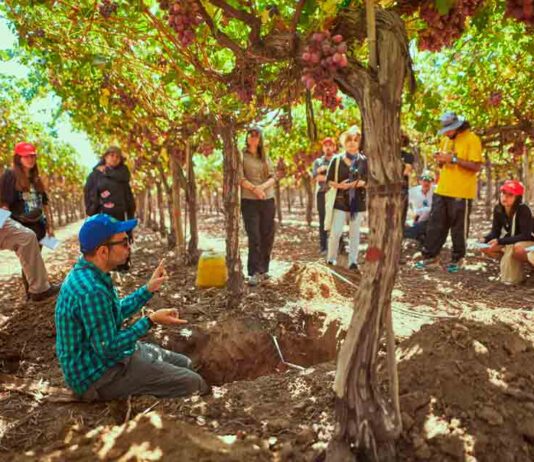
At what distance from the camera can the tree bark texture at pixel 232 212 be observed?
4188 mm

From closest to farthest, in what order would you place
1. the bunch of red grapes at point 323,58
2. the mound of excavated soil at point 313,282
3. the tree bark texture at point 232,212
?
the bunch of red grapes at point 323,58, the tree bark texture at point 232,212, the mound of excavated soil at point 313,282

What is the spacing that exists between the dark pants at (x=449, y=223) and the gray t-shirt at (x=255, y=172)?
2686 mm

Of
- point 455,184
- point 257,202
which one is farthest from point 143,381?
point 455,184

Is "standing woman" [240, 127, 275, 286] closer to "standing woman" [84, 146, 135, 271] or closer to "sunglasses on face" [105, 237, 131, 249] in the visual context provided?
"standing woman" [84, 146, 135, 271]

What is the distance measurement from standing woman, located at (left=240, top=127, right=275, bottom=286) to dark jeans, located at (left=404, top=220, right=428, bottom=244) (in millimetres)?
3855

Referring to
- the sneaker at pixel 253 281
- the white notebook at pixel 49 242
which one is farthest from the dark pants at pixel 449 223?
the white notebook at pixel 49 242

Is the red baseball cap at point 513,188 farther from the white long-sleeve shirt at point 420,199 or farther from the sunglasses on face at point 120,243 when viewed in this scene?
the sunglasses on face at point 120,243

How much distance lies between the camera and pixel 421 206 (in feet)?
27.9

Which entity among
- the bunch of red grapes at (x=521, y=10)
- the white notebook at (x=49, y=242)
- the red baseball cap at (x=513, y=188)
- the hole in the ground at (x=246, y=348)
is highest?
the bunch of red grapes at (x=521, y=10)

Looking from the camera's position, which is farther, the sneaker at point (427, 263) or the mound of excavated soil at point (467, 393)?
the sneaker at point (427, 263)

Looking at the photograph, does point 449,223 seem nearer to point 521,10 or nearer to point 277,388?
point 277,388

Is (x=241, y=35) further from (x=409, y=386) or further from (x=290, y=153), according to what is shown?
(x=290, y=153)

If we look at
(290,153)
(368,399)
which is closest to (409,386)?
(368,399)

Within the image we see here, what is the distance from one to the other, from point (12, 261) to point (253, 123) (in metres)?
6.82
